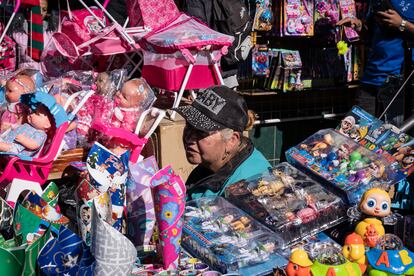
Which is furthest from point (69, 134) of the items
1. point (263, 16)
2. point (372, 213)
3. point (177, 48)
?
point (263, 16)

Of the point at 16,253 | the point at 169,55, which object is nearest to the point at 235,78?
the point at 169,55

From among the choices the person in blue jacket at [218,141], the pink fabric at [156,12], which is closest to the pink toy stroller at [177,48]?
the pink fabric at [156,12]

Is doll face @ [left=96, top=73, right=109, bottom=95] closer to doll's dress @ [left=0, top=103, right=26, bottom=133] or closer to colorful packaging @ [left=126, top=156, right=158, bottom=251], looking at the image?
doll's dress @ [left=0, top=103, right=26, bottom=133]

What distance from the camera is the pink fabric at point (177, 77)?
423 centimetres

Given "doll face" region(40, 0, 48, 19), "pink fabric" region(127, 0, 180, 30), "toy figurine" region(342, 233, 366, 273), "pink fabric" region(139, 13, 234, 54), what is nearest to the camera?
"toy figurine" region(342, 233, 366, 273)

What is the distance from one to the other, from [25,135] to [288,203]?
1.36 metres

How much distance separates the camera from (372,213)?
8.16 ft

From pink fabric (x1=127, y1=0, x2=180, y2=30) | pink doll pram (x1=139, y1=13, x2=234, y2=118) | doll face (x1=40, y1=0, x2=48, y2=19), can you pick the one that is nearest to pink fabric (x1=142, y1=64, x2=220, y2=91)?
pink doll pram (x1=139, y1=13, x2=234, y2=118)

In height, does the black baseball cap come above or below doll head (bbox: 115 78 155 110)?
above

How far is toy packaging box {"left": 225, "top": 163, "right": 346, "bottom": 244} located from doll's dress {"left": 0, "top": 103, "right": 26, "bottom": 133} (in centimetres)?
125

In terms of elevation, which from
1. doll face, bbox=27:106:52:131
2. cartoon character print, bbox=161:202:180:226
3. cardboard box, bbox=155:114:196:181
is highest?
cartoon character print, bbox=161:202:180:226

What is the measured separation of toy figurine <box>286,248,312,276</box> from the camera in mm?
2090

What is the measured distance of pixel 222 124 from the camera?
110 inches

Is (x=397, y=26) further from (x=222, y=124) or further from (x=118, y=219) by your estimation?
(x=118, y=219)
